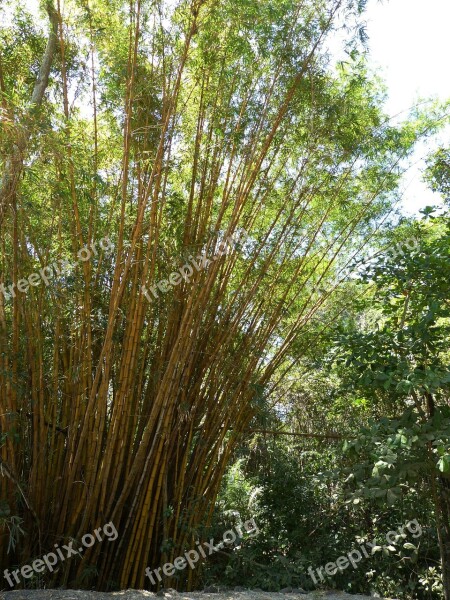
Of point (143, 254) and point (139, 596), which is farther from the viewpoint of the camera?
point (143, 254)

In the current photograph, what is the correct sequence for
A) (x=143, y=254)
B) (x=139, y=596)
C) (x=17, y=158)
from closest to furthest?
(x=17, y=158) → (x=139, y=596) → (x=143, y=254)

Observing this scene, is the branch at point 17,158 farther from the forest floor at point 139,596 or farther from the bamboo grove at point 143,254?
the forest floor at point 139,596

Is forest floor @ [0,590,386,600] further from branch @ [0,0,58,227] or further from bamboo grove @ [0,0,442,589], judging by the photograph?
branch @ [0,0,58,227]

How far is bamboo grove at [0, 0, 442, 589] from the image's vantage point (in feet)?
11.5

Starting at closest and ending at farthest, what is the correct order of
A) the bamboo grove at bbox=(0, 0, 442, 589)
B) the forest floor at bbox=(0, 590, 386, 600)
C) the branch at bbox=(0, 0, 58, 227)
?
the branch at bbox=(0, 0, 58, 227) < the forest floor at bbox=(0, 590, 386, 600) < the bamboo grove at bbox=(0, 0, 442, 589)

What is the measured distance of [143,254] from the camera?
12.4ft

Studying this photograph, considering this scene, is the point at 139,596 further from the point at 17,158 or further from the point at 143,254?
the point at 17,158

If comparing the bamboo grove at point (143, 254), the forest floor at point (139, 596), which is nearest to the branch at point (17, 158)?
the bamboo grove at point (143, 254)

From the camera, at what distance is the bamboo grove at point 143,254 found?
3.50m

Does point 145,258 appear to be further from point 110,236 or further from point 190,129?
point 190,129

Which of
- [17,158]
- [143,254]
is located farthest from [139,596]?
[17,158]

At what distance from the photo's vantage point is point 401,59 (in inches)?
172

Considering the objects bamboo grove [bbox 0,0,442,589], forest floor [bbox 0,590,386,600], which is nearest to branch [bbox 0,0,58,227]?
bamboo grove [bbox 0,0,442,589]

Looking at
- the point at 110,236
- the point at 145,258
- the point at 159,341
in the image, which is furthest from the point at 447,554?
the point at 110,236
